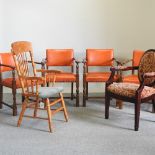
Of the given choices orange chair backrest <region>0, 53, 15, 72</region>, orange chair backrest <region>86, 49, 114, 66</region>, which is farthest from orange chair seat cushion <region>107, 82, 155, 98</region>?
orange chair backrest <region>0, 53, 15, 72</region>

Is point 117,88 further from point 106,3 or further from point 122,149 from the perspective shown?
point 106,3

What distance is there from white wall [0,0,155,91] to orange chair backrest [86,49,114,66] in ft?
1.14

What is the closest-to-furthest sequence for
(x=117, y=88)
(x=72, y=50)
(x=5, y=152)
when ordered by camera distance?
1. (x=5, y=152)
2. (x=117, y=88)
3. (x=72, y=50)

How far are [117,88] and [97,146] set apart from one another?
899mm

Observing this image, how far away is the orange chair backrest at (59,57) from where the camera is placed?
4.55 meters

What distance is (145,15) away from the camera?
486 centimetres

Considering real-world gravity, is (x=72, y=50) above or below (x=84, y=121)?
above

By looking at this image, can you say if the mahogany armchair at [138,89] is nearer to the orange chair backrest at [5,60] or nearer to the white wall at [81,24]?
the white wall at [81,24]

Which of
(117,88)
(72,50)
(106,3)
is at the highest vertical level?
(106,3)

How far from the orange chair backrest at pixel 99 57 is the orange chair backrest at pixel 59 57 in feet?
0.95

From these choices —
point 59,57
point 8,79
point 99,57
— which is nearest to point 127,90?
point 99,57

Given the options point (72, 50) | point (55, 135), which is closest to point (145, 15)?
point (72, 50)

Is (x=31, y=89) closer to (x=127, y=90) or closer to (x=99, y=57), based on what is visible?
(x=127, y=90)

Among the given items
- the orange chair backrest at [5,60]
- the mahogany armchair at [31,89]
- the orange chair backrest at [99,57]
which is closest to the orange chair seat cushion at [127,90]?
the mahogany armchair at [31,89]
